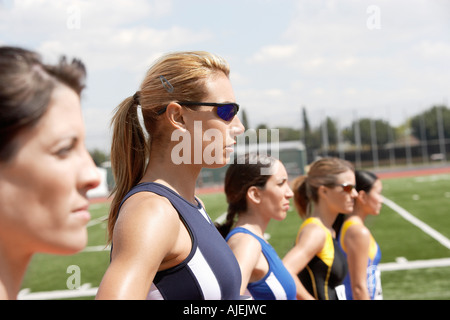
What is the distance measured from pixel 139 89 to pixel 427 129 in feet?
185

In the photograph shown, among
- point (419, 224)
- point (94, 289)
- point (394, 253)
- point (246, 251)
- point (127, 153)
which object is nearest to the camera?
point (127, 153)

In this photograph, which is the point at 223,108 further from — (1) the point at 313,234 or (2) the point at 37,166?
(1) the point at 313,234

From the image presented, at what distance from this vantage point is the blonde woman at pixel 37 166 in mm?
841

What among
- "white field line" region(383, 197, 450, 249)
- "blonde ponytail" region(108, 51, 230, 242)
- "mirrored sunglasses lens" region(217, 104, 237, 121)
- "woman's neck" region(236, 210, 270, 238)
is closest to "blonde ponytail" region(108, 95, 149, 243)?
"blonde ponytail" region(108, 51, 230, 242)

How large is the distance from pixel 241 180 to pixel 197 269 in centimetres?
197

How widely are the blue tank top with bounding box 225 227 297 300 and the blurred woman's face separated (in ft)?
7.42

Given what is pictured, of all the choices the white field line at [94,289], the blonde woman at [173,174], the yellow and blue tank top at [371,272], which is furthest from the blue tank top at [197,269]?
the white field line at [94,289]

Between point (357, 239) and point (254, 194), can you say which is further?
point (357, 239)

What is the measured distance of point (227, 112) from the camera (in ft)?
6.16

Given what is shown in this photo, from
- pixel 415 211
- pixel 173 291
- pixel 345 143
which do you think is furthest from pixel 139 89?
pixel 345 143

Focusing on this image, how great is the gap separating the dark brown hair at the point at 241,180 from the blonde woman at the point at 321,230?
612 millimetres

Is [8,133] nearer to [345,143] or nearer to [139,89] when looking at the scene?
[139,89]

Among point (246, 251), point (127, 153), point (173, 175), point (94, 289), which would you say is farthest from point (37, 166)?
point (94, 289)

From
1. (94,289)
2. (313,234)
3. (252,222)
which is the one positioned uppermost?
(252,222)
